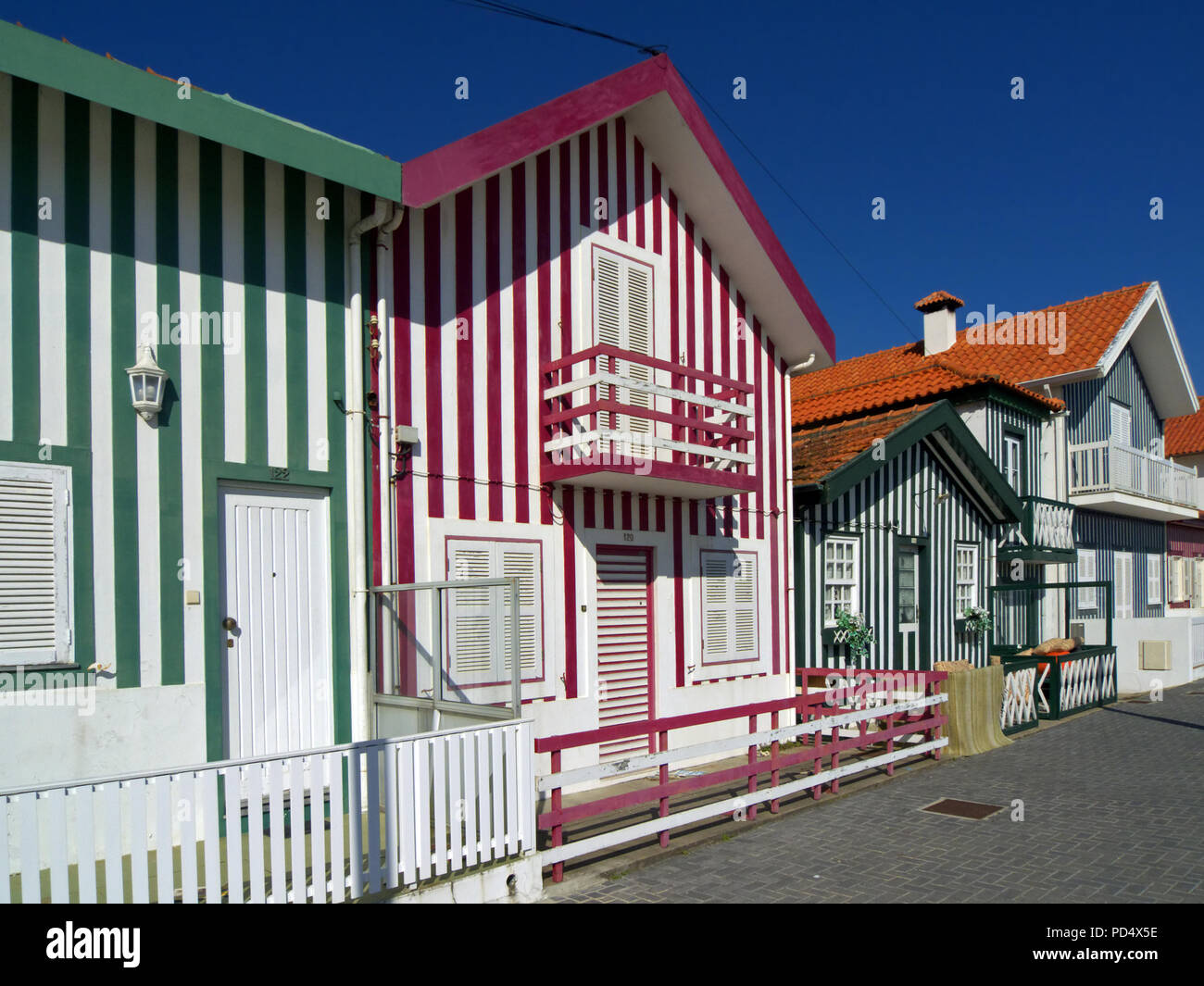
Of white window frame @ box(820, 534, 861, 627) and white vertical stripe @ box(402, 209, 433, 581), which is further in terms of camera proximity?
white window frame @ box(820, 534, 861, 627)

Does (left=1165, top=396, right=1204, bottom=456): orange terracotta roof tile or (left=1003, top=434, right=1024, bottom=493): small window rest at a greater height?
(left=1165, top=396, right=1204, bottom=456): orange terracotta roof tile

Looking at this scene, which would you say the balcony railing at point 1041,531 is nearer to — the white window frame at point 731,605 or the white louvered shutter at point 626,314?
the white window frame at point 731,605

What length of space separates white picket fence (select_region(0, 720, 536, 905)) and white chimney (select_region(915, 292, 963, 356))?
18.2m

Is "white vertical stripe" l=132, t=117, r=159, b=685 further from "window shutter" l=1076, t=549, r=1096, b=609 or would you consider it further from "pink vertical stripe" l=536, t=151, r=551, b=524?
"window shutter" l=1076, t=549, r=1096, b=609

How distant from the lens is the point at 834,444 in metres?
14.0

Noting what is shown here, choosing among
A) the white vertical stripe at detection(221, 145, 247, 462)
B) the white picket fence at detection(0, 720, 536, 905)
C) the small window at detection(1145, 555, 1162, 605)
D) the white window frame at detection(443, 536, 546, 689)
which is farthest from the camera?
the small window at detection(1145, 555, 1162, 605)

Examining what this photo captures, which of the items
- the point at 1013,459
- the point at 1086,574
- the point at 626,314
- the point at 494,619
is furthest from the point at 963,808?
the point at 1086,574

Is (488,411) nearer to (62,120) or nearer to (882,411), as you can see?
(62,120)

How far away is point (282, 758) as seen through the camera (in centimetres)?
522

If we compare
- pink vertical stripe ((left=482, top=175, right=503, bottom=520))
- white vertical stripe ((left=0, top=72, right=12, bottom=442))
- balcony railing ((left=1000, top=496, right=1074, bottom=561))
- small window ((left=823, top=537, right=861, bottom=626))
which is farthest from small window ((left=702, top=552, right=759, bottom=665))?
balcony railing ((left=1000, top=496, right=1074, bottom=561))

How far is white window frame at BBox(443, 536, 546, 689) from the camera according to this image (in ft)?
27.0

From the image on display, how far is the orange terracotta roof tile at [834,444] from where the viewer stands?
12.9 m

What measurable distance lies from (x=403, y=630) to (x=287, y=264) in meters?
3.08

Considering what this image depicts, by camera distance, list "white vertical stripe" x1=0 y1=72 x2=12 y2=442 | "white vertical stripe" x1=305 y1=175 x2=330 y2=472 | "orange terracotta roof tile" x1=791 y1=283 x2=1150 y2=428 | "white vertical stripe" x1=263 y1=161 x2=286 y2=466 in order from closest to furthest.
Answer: "white vertical stripe" x1=0 y1=72 x2=12 y2=442, "white vertical stripe" x1=263 y1=161 x2=286 y2=466, "white vertical stripe" x1=305 y1=175 x2=330 y2=472, "orange terracotta roof tile" x1=791 y1=283 x2=1150 y2=428
